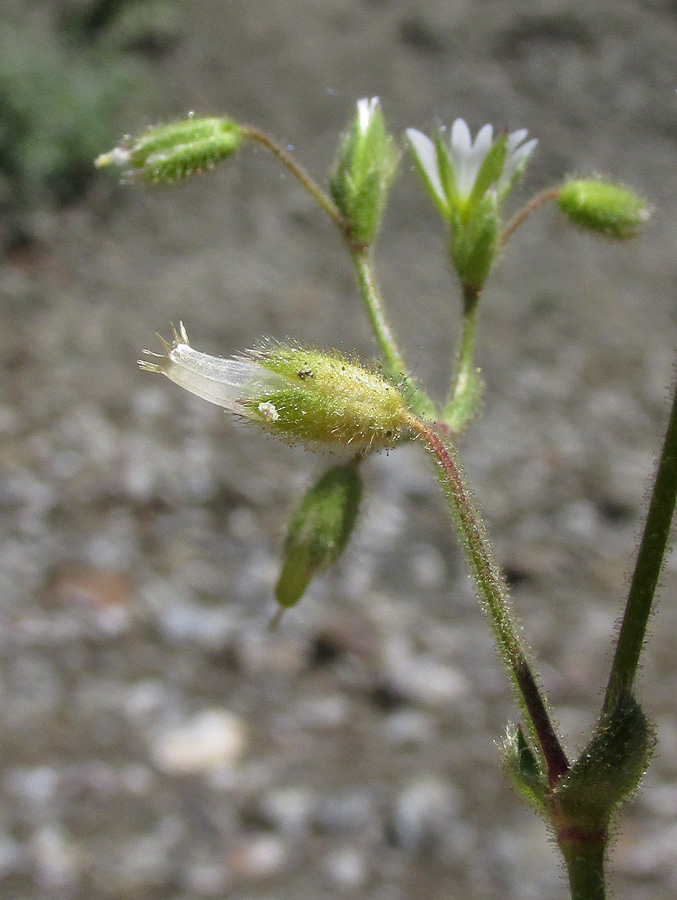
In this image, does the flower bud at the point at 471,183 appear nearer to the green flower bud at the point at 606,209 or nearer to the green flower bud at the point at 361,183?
the green flower bud at the point at 361,183

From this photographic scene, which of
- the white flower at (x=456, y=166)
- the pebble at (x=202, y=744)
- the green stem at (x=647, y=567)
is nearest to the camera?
the green stem at (x=647, y=567)

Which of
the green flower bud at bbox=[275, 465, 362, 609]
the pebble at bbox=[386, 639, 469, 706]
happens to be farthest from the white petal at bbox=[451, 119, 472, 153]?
the pebble at bbox=[386, 639, 469, 706]

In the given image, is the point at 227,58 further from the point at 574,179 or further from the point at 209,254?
the point at 574,179

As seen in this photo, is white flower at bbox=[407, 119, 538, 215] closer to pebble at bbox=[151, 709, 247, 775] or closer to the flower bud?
the flower bud

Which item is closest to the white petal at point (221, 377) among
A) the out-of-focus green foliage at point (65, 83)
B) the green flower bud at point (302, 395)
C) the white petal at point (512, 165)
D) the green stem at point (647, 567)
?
the green flower bud at point (302, 395)

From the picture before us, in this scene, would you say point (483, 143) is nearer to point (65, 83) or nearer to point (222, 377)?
point (222, 377)

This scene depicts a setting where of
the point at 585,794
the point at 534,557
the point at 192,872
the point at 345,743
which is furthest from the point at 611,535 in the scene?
the point at 585,794
